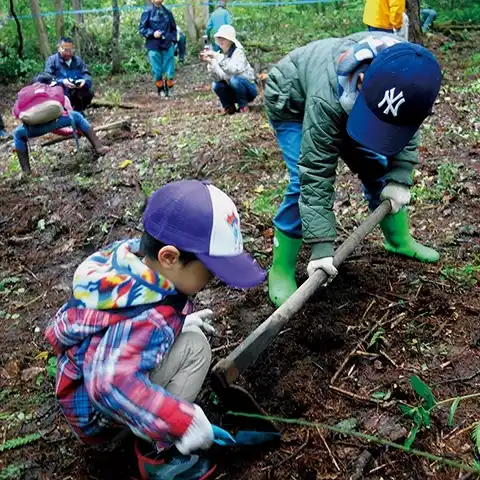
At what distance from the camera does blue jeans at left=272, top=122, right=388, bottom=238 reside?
124 inches

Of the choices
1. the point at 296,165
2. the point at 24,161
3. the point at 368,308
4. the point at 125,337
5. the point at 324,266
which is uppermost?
the point at 125,337

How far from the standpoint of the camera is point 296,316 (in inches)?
118

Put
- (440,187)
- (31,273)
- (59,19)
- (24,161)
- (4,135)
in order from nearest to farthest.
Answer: (31,273), (440,187), (24,161), (4,135), (59,19)

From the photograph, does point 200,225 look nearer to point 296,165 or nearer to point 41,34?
point 296,165

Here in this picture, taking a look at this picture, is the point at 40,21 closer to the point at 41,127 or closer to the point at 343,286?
the point at 41,127

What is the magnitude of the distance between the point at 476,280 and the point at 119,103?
24.9 feet

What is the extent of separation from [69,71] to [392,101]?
7253 mm

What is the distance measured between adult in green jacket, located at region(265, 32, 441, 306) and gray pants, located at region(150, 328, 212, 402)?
0.81m

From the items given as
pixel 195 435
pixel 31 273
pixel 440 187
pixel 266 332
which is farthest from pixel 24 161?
pixel 195 435

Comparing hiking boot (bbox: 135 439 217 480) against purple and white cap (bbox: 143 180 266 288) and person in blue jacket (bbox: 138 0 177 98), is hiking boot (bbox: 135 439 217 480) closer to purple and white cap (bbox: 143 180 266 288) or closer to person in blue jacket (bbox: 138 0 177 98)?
purple and white cap (bbox: 143 180 266 288)

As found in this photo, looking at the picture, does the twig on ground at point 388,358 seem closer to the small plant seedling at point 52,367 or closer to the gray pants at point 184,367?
the gray pants at point 184,367

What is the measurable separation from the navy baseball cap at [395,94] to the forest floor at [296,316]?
3.24 feet

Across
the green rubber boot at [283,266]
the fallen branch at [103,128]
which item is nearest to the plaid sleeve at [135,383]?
the green rubber boot at [283,266]

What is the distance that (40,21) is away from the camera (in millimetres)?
13156
